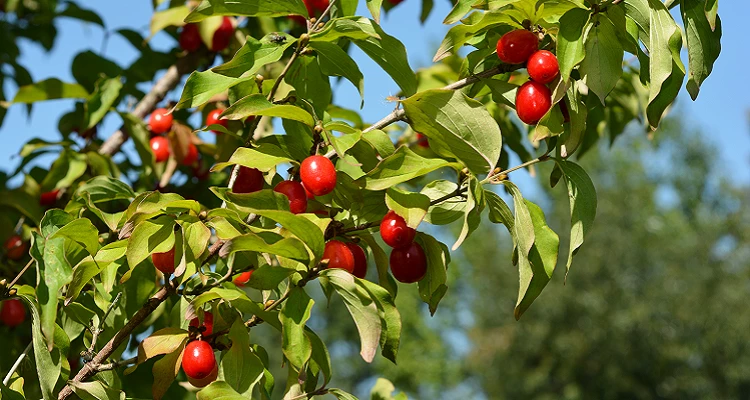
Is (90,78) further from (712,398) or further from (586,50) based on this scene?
(712,398)

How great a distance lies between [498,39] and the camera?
4.81ft

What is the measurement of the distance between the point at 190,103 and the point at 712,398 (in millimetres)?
23136

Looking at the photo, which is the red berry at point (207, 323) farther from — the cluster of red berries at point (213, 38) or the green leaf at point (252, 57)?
the cluster of red berries at point (213, 38)

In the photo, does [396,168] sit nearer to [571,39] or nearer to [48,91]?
[571,39]

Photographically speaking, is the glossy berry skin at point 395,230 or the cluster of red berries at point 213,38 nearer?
the glossy berry skin at point 395,230

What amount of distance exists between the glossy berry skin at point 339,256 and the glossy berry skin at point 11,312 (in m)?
1.16

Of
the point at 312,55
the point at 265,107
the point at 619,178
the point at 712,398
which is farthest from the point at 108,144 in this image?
the point at 619,178

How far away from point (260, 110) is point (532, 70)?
44 cm

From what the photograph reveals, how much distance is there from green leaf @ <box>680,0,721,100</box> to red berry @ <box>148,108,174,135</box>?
4.71ft

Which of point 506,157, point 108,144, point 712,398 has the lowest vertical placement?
point 712,398

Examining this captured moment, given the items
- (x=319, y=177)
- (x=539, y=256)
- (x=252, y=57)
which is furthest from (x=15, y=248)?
(x=539, y=256)

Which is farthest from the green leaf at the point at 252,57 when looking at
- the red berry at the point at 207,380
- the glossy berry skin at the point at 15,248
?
the glossy berry skin at the point at 15,248

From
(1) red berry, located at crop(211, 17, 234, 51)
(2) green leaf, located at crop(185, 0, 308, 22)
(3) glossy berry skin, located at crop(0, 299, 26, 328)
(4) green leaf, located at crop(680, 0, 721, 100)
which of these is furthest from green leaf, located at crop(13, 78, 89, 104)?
(4) green leaf, located at crop(680, 0, 721, 100)

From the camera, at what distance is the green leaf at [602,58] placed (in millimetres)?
1285
